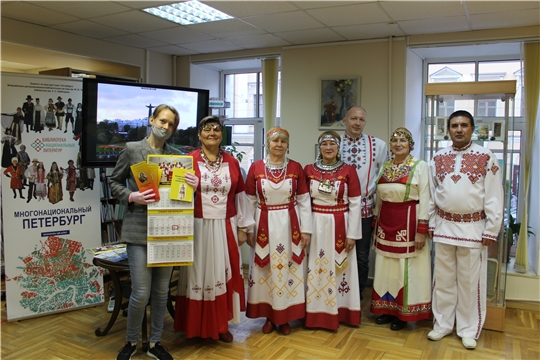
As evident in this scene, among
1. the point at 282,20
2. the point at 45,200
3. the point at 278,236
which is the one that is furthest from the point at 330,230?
the point at 45,200

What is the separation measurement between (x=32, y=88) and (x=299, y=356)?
2.96 m

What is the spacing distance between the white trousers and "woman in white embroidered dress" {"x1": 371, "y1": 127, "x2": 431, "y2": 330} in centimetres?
11

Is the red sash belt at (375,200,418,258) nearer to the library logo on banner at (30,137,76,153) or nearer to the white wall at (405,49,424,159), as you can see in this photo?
the white wall at (405,49,424,159)

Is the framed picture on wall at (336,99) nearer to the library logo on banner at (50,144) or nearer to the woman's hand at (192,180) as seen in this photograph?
the woman's hand at (192,180)

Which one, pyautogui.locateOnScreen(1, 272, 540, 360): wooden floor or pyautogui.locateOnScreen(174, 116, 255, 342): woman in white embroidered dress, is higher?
pyautogui.locateOnScreen(174, 116, 255, 342): woman in white embroidered dress

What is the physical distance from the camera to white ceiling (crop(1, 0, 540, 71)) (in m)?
3.65

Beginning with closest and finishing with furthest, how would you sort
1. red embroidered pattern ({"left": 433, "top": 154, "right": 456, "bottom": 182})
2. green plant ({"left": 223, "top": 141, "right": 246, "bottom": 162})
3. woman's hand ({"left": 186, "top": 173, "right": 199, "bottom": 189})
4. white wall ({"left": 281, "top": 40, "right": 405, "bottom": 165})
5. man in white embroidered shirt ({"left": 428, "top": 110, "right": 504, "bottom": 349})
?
1. woman's hand ({"left": 186, "top": 173, "right": 199, "bottom": 189})
2. man in white embroidered shirt ({"left": 428, "top": 110, "right": 504, "bottom": 349})
3. red embroidered pattern ({"left": 433, "top": 154, "right": 456, "bottom": 182})
4. white wall ({"left": 281, "top": 40, "right": 405, "bottom": 165})
5. green plant ({"left": 223, "top": 141, "right": 246, "bottom": 162})

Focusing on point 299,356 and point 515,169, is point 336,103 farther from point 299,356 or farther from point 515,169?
point 299,356

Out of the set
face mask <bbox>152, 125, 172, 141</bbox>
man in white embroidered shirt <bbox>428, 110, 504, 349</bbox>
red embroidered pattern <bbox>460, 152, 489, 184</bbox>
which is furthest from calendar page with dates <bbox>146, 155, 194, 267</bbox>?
red embroidered pattern <bbox>460, 152, 489, 184</bbox>

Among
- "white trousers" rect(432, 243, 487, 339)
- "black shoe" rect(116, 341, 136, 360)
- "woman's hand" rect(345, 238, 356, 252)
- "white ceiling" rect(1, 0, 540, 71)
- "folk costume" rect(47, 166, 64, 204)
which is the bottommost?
"black shoe" rect(116, 341, 136, 360)

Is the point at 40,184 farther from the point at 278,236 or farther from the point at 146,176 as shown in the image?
the point at 278,236

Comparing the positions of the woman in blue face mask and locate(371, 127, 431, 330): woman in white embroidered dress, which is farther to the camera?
locate(371, 127, 431, 330): woman in white embroidered dress

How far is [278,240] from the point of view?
341cm

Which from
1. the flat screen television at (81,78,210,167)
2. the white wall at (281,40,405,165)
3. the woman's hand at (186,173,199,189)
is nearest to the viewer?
the woman's hand at (186,173,199,189)
